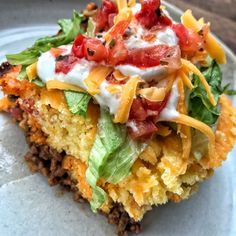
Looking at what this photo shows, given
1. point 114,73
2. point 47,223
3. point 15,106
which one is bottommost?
point 47,223

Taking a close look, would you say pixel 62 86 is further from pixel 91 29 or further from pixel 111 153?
pixel 91 29

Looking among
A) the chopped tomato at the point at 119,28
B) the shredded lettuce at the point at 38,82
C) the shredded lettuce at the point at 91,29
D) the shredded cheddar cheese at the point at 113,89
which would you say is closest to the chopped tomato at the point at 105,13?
the shredded lettuce at the point at 91,29

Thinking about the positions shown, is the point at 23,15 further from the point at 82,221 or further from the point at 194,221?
the point at 194,221

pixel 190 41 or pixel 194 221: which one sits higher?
pixel 190 41

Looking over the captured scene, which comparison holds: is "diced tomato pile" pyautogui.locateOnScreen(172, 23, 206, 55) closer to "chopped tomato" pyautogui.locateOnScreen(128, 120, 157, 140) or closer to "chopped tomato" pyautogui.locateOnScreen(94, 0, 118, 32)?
"chopped tomato" pyautogui.locateOnScreen(94, 0, 118, 32)

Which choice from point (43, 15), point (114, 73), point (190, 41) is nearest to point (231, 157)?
point (190, 41)

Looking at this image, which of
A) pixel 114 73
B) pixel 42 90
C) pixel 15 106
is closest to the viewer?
pixel 114 73

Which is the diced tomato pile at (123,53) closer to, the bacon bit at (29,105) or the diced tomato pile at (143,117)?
the diced tomato pile at (143,117)
